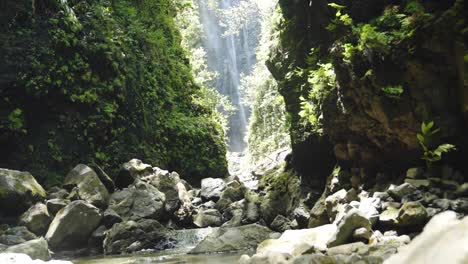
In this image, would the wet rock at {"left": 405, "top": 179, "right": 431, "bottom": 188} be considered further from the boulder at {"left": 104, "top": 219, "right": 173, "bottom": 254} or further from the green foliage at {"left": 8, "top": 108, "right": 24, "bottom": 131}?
the green foliage at {"left": 8, "top": 108, "right": 24, "bottom": 131}

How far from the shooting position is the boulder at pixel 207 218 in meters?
12.4

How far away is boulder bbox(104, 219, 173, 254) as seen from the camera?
9430 millimetres

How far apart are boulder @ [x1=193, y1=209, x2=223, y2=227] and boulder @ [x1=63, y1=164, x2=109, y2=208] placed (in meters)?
2.68

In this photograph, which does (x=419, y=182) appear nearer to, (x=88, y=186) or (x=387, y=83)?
(x=387, y=83)

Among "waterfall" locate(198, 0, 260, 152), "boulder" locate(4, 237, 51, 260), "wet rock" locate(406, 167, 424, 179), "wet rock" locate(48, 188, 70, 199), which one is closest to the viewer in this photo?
"boulder" locate(4, 237, 51, 260)

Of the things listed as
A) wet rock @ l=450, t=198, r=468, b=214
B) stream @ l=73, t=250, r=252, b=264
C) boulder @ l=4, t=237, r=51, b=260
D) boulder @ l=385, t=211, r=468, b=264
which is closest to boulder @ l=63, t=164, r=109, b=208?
stream @ l=73, t=250, r=252, b=264

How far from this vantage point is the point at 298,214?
10.3 metres

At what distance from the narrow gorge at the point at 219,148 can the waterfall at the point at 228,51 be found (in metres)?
31.4

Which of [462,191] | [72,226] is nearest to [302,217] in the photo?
[462,191]

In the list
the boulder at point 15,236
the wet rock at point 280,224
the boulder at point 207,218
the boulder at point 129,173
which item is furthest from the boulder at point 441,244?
the boulder at point 129,173

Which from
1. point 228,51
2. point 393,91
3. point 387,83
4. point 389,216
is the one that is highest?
point 228,51

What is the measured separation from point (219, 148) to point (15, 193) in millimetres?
11385

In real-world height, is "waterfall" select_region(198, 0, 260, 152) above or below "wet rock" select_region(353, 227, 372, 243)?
above

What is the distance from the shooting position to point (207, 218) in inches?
493
